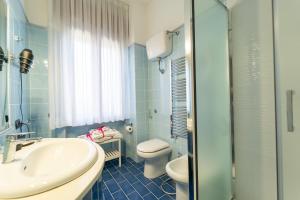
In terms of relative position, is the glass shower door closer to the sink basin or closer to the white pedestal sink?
the white pedestal sink

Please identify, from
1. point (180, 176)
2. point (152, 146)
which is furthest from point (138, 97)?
point (180, 176)

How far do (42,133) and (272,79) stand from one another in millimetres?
2648

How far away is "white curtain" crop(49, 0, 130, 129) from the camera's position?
2.02 meters

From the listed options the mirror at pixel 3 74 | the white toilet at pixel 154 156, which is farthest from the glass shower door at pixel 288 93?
the mirror at pixel 3 74

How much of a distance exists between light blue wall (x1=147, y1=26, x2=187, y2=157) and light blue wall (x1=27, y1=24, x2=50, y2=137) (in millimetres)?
1611

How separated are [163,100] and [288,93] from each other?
5.18 feet

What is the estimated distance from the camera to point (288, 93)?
1063mm

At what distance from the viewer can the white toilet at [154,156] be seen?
1.99 metres

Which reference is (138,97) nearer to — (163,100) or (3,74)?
(163,100)

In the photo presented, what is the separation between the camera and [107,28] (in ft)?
8.14

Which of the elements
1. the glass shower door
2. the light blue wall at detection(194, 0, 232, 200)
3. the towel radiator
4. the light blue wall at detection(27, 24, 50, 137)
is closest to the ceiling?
the light blue wall at detection(27, 24, 50, 137)

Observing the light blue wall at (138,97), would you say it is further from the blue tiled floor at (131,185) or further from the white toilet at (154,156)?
the white toilet at (154,156)

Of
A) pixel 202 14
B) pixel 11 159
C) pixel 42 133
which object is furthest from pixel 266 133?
pixel 42 133

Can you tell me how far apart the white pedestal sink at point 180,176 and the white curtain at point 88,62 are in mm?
1373
